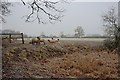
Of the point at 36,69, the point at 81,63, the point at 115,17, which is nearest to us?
the point at 36,69

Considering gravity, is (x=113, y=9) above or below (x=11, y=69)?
above

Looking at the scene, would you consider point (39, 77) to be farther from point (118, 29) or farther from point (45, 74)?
point (118, 29)

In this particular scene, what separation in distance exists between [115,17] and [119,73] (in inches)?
748

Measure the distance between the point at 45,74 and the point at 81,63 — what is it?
12.8 ft

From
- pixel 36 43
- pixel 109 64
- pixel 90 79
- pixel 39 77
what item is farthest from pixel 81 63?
pixel 36 43

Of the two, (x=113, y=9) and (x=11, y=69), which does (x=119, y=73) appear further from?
(x=113, y=9)

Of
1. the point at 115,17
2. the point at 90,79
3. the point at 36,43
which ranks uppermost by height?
the point at 115,17

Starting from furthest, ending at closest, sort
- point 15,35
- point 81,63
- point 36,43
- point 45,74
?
point 15,35 < point 36,43 < point 81,63 < point 45,74

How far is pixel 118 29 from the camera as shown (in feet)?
94.4

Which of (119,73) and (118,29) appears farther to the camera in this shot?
(118,29)

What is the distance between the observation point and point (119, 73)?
15.0 m

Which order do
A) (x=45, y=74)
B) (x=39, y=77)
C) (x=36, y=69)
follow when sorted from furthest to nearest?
1. (x=36, y=69)
2. (x=45, y=74)
3. (x=39, y=77)

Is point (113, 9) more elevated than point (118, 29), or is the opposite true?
point (113, 9)

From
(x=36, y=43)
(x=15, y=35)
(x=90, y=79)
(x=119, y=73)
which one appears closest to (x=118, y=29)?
(x=36, y=43)
